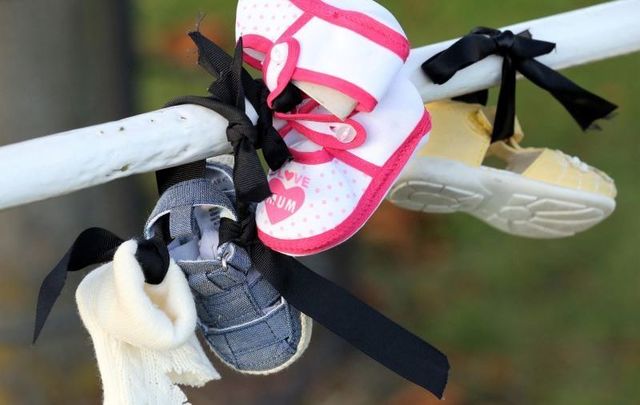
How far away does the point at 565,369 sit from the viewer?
64.0 inches

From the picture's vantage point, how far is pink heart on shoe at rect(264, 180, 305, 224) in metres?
0.61

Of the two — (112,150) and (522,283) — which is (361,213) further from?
(522,283)

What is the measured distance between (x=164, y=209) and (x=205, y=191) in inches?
1.2

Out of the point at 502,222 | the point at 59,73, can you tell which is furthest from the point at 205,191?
the point at 59,73

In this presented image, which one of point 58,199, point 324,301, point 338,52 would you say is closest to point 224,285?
point 324,301

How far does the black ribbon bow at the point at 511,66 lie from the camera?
2.26 ft

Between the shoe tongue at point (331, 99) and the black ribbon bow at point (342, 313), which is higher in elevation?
the shoe tongue at point (331, 99)

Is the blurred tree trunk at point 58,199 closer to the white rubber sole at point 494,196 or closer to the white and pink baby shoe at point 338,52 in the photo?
the white rubber sole at point 494,196

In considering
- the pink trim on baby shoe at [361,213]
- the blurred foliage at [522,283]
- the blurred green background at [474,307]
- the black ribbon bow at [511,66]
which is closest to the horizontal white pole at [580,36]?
the black ribbon bow at [511,66]

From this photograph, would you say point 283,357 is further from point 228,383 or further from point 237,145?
point 228,383

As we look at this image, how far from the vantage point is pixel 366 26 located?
0.58 meters

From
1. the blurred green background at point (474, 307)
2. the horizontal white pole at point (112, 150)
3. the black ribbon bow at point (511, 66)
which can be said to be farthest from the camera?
the blurred green background at point (474, 307)

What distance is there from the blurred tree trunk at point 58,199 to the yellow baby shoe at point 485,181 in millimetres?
652

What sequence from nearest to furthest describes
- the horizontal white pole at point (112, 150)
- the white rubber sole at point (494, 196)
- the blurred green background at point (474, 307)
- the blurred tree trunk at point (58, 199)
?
1. the horizontal white pole at point (112, 150)
2. the white rubber sole at point (494, 196)
3. the blurred tree trunk at point (58, 199)
4. the blurred green background at point (474, 307)
